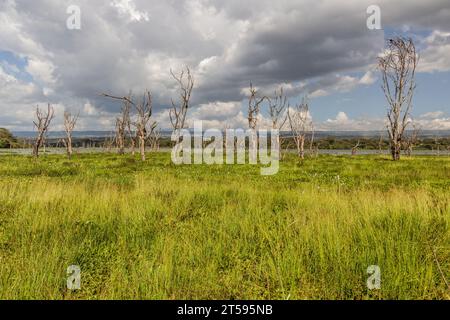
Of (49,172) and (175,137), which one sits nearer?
(49,172)

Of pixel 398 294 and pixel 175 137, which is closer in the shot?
pixel 398 294

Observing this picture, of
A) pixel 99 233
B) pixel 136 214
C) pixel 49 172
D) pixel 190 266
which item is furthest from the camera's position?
pixel 49 172

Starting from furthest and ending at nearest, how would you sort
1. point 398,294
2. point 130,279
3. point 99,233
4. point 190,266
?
point 99,233
point 190,266
point 130,279
point 398,294

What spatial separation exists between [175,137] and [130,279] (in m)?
27.7

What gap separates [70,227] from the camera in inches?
226

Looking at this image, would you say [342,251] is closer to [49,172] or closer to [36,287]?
[36,287]

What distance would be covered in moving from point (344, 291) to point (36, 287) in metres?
3.68

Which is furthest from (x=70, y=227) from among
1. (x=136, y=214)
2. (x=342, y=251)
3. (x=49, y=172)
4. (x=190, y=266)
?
(x=49, y=172)

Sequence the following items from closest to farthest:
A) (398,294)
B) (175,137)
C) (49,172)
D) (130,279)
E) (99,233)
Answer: (398,294) < (130,279) < (99,233) < (49,172) < (175,137)

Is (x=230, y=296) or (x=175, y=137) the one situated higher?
(x=175, y=137)

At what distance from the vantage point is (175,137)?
3120 cm
